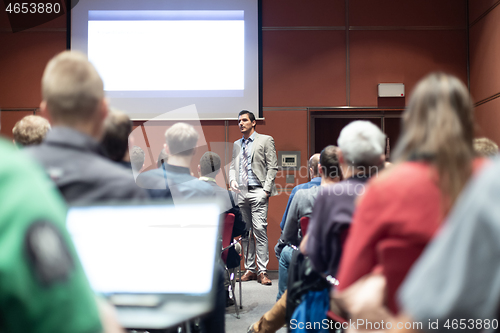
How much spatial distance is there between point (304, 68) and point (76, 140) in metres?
4.77

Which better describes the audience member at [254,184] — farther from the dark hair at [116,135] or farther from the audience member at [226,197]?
the dark hair at [116,135]

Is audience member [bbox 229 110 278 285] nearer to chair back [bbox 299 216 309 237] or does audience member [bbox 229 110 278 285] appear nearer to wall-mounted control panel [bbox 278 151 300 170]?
wall-mounted control panel [bbox 278 151 300 170]

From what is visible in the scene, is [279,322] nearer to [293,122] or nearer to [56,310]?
[56,310]

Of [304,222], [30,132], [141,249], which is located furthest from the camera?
[304,222]

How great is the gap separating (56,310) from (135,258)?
2.39 ft

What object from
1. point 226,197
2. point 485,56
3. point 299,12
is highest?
point 299,12

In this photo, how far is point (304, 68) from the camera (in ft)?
17.6

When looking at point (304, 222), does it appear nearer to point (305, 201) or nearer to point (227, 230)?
point (305, 201)

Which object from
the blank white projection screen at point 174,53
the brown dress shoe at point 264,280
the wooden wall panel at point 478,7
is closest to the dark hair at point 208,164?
the brown dress shoe at point 264,280

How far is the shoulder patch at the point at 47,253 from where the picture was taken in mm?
353

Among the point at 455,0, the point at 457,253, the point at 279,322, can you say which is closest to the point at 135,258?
the point at 457,253

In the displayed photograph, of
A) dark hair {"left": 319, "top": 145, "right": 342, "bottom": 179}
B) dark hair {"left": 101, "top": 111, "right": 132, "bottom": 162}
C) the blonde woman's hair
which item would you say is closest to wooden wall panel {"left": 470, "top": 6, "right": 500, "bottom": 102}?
dark hair {"left": 319, "top": 145, "right": 342, "bottom": 179}

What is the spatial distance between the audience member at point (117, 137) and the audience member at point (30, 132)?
0.48 m

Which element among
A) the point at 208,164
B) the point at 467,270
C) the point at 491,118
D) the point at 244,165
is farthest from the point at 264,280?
the point at 467,270
